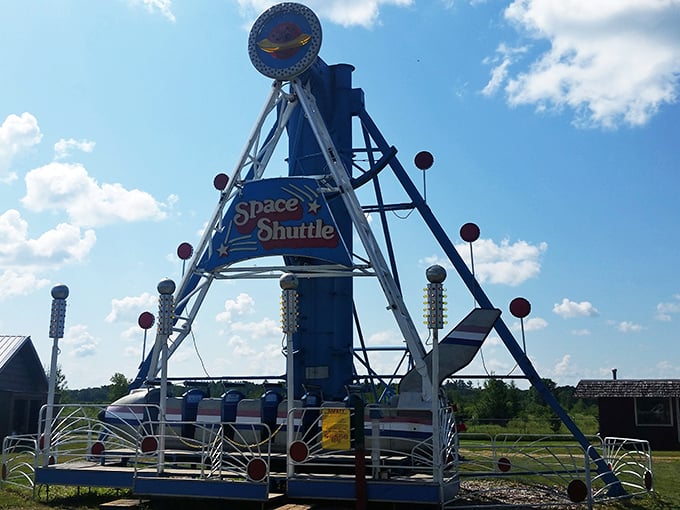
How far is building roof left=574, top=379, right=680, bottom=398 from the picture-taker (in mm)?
35531

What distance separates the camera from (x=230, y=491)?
557 inches

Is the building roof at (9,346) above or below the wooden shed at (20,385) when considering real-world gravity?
above

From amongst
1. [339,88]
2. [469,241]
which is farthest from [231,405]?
[339,88]

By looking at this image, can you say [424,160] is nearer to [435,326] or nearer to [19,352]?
[435,326]

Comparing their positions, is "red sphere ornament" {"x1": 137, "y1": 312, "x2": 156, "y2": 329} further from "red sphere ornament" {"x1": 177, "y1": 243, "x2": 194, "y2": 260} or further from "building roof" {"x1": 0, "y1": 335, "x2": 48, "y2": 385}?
"building roof" {"x1": 0, "y1": 335, "x2": 48, "y2": 385}

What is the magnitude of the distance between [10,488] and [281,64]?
1254cm

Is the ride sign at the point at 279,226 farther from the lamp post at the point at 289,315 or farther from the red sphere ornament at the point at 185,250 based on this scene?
the lamp post at the point at 289,315

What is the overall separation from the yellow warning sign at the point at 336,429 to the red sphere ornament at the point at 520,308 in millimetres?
6166

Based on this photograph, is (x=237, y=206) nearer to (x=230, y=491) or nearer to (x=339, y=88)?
(x=339, y=88)

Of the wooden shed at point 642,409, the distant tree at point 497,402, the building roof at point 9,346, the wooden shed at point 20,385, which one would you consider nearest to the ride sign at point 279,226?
the building roof at point 9,346

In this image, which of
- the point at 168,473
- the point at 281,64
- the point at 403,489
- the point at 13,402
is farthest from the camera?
the point at 13,402

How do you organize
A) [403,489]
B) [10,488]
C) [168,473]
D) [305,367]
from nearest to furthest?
1. [403,489]
2. [168,473]
3. [10,488]
4. [305,367]

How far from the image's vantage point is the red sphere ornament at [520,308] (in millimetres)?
18312

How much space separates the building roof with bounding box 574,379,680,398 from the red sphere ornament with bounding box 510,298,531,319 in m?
20.1
